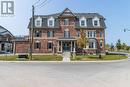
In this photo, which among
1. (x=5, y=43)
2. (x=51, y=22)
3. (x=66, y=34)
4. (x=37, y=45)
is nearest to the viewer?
(x=66, y=34)

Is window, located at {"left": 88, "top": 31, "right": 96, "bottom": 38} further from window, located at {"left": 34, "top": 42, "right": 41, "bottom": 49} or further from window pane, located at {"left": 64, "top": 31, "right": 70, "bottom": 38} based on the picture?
window, located at {"left": 34, "top": 42, "right": 41, "bottom": 49}

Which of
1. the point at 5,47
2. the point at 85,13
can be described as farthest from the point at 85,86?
the point at 5,47

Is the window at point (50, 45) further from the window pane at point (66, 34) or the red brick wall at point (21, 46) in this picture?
the red brick wall at point (21, 46)

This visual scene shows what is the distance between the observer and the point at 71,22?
52.1 m

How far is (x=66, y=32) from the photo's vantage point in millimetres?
52438

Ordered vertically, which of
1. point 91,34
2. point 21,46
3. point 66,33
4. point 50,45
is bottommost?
point 21,46

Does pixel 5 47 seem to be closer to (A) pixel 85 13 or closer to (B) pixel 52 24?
(B) pixel 52 24

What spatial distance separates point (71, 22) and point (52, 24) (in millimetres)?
4326

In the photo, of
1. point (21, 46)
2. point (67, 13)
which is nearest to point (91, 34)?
point (67, 13)

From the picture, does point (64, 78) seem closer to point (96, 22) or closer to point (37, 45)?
point (37, 45)

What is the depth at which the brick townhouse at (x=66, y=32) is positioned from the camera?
51750 millimetres

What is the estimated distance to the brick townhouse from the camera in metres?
51.8

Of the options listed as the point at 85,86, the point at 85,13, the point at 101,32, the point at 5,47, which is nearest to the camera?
the point at 85,86

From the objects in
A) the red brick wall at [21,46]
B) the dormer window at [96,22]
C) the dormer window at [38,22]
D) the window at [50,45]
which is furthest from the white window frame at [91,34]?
the red brick wall at [21,46]
